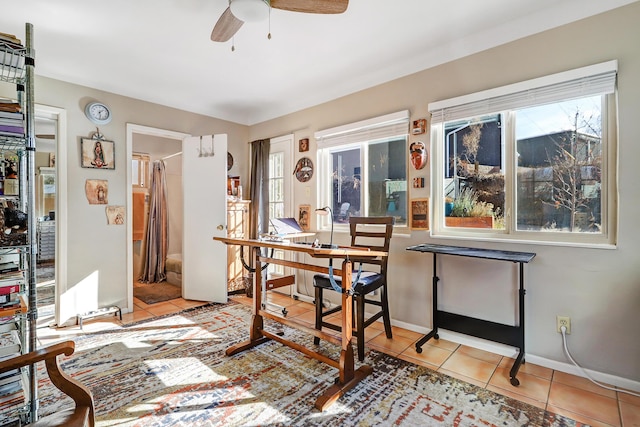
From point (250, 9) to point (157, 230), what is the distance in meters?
4.28

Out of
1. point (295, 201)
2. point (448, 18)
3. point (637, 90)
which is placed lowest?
point (295, 201)

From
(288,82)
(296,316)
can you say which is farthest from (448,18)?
(296,316)

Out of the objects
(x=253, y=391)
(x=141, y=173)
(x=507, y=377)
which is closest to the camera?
(x=253, y=391)

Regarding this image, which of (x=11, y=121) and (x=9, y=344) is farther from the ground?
(x=11, y=121)

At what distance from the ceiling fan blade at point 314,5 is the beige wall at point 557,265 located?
145cm

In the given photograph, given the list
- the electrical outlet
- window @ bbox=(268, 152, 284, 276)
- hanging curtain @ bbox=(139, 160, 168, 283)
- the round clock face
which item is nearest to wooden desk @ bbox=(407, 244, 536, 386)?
the electrical outlet

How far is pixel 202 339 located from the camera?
2.79 meters

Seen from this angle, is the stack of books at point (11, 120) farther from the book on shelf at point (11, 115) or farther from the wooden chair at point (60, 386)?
the wooden chair at point (60, 386)

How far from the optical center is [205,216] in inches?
154

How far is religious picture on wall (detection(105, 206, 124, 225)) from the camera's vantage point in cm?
342

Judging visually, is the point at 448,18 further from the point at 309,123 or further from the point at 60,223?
the point at 60,223

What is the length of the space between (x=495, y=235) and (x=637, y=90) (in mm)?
1288

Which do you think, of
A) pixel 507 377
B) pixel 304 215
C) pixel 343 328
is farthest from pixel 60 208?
pixel 507 377

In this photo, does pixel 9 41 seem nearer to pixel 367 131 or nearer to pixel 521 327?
pixel 367 131
